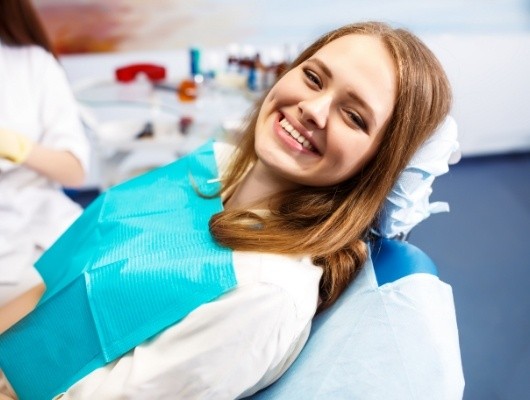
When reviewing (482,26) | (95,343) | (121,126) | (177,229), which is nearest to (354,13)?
(482,26)

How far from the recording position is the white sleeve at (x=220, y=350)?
2.37 feet

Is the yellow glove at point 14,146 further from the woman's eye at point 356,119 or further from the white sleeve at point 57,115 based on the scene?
the woman's eye at point 356,119

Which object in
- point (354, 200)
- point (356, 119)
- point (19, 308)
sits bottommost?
point (19, 308)

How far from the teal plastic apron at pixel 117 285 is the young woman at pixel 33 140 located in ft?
0.80

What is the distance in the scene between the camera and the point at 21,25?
1388mm

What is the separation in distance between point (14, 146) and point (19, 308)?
1.40ft

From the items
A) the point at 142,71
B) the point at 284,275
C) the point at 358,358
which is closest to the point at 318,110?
the point at 284,275

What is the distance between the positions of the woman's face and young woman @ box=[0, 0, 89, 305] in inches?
28.2

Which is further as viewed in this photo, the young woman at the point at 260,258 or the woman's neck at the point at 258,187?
the woman's neck at the point at 258,187

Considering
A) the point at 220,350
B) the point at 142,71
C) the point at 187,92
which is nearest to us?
the point at 220,350

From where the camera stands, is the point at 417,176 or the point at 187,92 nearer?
the point at 417,176

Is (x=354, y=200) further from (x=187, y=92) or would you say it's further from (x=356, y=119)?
(x=187, y=92)

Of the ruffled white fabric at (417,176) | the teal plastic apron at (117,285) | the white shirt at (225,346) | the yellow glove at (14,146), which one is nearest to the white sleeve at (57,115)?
the yellow glove at (14,146)

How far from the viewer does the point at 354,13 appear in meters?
2.86
